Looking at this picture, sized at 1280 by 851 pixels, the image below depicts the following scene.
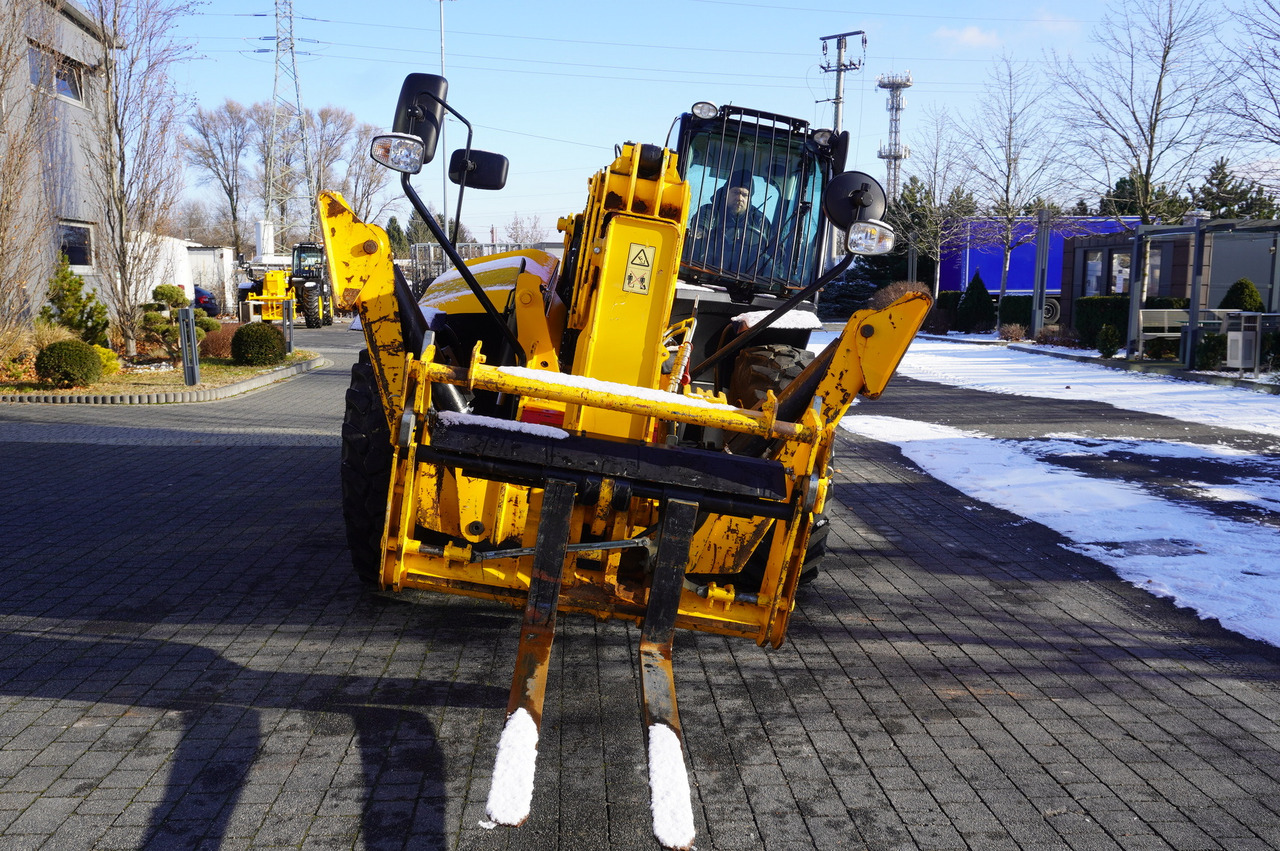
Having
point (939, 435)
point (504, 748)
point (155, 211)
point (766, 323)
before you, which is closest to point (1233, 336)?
point (939, 435)

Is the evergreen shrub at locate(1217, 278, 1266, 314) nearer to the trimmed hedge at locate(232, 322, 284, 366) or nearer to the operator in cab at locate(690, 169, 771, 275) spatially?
the operator in cab at locate(690, 169, 771, 275)

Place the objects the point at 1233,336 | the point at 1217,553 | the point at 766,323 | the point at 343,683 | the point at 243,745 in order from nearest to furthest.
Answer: the point at 243,745 < the point at 343,683 < the point at 766,323 < the point at 1217,553 < the point at 1233,336

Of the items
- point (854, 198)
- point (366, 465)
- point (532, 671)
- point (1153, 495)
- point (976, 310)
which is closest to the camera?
point (532, 671)

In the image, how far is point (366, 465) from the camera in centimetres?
496

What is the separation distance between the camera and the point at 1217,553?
21.6ft

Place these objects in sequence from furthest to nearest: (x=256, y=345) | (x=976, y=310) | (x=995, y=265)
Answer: (x=995, y=265)
(x=976, y=310)
(x=256, y=345)

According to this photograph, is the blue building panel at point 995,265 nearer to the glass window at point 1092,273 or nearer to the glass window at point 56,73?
the glass window at point 1092,273

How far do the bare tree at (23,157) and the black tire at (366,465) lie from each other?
1171cm

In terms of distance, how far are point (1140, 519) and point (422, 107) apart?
629 centimetres

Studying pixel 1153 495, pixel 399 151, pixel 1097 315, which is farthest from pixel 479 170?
pixel 1097 315

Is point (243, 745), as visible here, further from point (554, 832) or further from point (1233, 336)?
point (1233, 336)

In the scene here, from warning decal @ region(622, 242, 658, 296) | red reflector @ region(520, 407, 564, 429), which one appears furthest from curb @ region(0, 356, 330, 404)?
warning decal @ region(622, 242, 658, 296)

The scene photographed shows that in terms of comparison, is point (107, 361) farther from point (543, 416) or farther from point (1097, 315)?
point (1097, 315)

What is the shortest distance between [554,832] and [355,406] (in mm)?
2718
